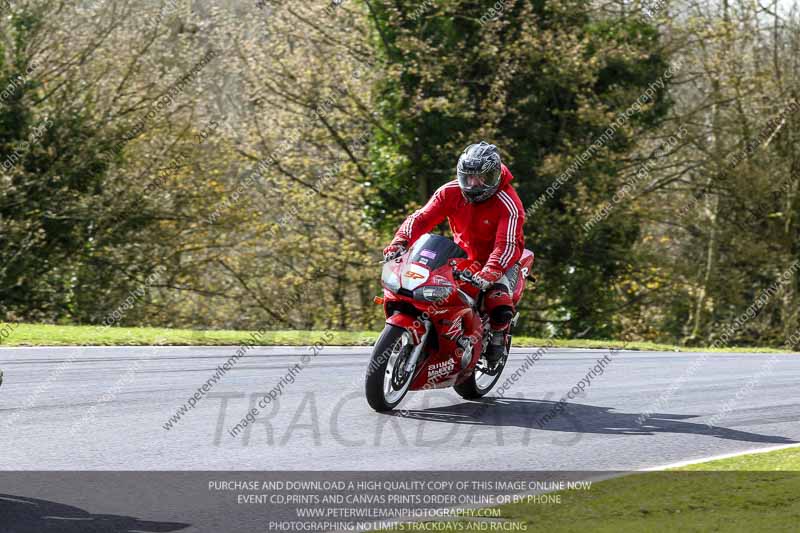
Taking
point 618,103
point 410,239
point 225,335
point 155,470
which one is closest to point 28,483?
point 155,470

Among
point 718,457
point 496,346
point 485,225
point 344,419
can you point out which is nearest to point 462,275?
point 485,225

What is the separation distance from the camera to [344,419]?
9.24m

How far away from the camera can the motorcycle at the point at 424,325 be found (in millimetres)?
9320

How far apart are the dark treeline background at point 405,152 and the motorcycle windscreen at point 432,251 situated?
16748mm

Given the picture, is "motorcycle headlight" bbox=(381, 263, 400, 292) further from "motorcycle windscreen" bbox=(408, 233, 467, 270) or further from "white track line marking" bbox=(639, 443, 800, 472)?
"white track line marking" bbox=(639, 443, 800, 472)

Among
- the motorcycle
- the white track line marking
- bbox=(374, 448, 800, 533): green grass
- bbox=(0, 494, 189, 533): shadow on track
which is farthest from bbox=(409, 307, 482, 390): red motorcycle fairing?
bbox=(0, 494, 189, 533): shadow on track

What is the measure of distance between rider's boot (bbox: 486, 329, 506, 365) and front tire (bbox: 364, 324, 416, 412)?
114cm

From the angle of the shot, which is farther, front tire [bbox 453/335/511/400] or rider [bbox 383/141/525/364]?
front tire [bbox 453/335/511/400]

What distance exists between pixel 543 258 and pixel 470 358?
18435 millimetres

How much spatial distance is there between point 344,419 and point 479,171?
8.01ft

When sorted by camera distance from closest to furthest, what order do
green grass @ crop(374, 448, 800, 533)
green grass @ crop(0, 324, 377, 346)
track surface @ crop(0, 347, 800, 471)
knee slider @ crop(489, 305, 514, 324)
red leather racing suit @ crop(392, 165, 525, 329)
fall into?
green grass @ crop(374, 448, 800, 533) < track surface @ crop(0, 347, 800, 471) < red leather racing suit @ crop(392, 165, 525, 329) < knee slider @ crop(489, 305, 514, 324) < green grass @ crop(0, 324, 377, 346)

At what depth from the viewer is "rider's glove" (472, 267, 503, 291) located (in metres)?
9.64

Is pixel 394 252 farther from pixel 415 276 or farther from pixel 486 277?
pixel 486 277

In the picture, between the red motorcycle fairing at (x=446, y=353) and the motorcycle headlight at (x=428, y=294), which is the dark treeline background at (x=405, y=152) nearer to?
the red motorcycle fairing at (x=446, y=353)
